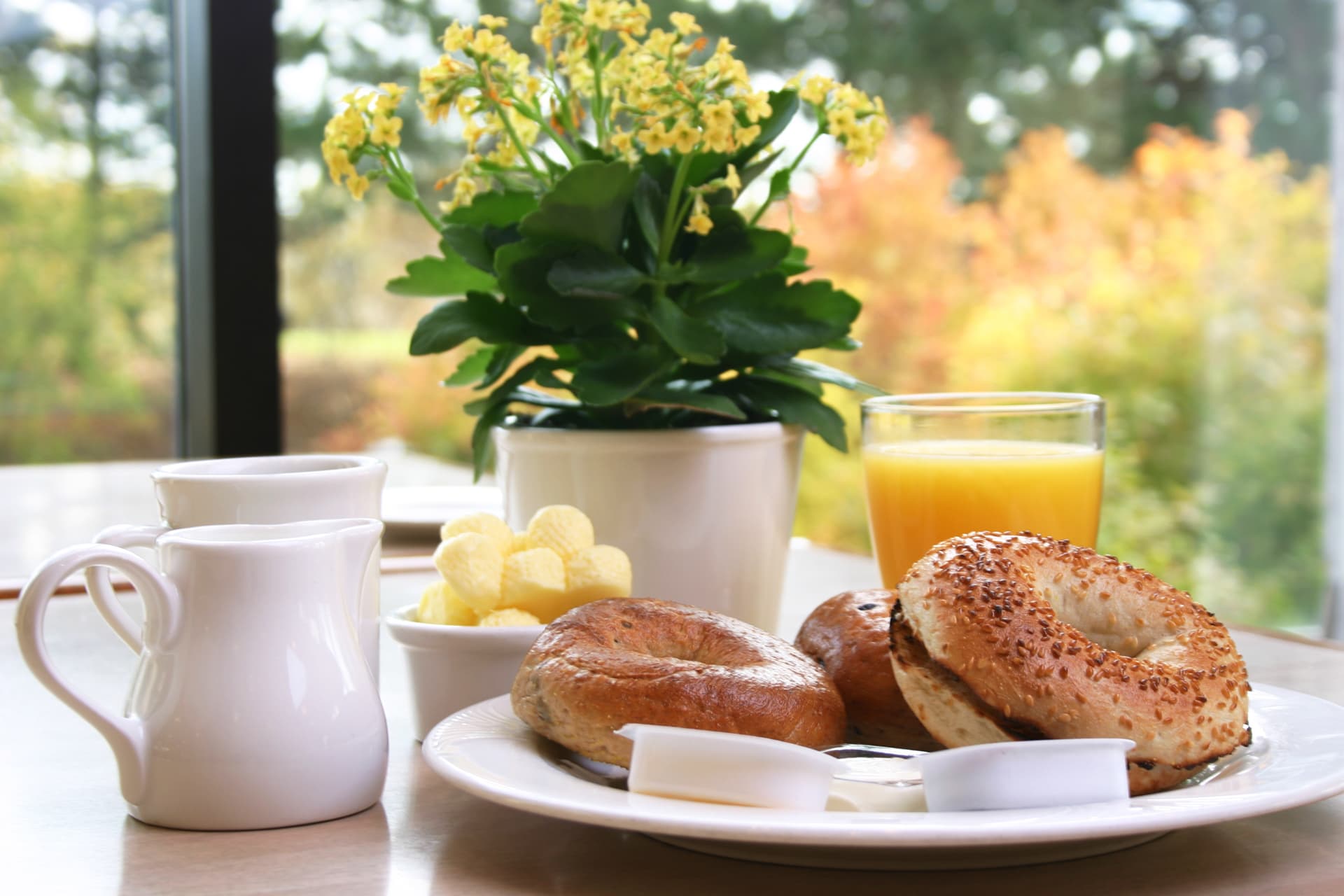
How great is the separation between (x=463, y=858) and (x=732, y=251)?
526 millimetres

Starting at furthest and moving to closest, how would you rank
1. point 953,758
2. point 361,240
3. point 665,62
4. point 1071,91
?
point 1071,91 → point 361,240 → point 665,62 → point 953,758

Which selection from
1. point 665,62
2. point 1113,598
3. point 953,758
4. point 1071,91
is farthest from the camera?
point 1071,91

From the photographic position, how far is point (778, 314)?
1.03 metres

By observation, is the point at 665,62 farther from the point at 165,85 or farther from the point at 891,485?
the point at 165,85

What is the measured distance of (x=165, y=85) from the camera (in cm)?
295

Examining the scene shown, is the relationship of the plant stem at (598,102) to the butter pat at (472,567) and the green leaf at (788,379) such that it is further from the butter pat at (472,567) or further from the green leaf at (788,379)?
the butter pat at (472,567)

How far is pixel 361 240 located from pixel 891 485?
12.5 feet

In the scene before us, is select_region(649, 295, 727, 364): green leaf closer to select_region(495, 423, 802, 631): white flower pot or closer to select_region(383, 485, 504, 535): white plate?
select_region(495, 423, 802, 631): white flower pot

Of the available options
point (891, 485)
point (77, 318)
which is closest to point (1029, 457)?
point (891, 485)

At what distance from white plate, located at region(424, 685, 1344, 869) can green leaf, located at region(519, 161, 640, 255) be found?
402 millimetres

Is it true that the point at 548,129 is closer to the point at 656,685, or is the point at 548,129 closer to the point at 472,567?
the point at 472,567

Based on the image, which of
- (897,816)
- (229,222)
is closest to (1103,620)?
(897,816)

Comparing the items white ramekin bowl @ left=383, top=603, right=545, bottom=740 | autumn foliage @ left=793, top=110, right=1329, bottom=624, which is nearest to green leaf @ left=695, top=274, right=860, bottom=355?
white ramekin bowl @ left=383, top=603, right=545, bottom=740

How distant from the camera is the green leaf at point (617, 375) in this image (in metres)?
0.95
